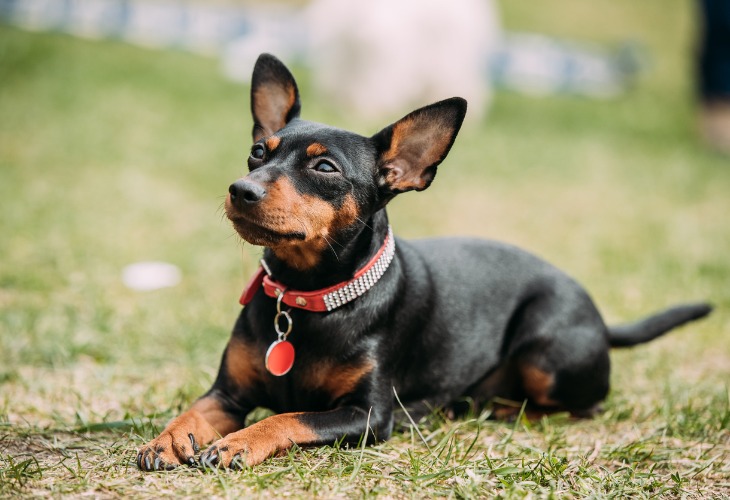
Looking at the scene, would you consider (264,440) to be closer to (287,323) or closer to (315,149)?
(287,323)

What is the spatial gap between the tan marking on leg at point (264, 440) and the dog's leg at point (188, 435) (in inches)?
4.8

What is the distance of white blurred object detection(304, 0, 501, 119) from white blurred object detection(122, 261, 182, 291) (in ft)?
20.5

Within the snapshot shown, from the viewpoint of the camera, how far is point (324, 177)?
3262 millimetres

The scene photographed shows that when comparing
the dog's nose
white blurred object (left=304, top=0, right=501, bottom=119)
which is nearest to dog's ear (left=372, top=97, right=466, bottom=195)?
the dog's nose

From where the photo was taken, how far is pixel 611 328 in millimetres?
4395

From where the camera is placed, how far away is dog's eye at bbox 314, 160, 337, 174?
129 inches

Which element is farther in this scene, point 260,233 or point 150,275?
point 150,275

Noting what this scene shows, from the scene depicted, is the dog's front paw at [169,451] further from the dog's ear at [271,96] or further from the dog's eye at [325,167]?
the dog's ear at [271,96]

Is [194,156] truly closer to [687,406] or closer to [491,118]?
[491,118]

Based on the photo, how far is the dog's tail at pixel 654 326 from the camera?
14.3ft

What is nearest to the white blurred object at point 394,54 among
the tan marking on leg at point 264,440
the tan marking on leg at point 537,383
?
the tan marking on leg at point 537,383

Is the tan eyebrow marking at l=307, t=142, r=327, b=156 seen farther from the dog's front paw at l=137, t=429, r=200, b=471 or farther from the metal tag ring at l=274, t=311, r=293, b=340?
the dog's front paw at l=137, t=429, r=200, b=471

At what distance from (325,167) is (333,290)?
0.49 meters

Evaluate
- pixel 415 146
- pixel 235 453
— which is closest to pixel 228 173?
pixel 415 146
